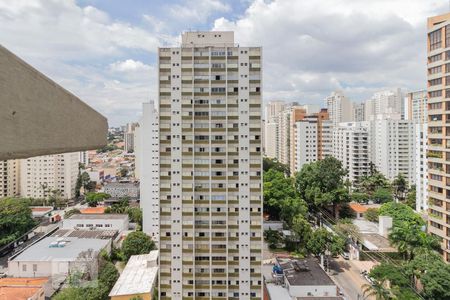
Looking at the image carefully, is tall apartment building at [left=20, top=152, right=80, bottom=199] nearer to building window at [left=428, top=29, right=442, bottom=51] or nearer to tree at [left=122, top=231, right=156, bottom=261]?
tree at [left=122, top=231, right=156, bottom=261]

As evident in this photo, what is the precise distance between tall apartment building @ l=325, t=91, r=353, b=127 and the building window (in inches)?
2420

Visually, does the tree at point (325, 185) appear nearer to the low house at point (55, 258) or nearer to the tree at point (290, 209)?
the tree at point (290, 209)

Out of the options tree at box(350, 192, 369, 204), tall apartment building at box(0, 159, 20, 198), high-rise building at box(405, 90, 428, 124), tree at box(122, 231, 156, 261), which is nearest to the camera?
tree at box(122, 231, 156, 261)

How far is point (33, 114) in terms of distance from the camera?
2.90ft

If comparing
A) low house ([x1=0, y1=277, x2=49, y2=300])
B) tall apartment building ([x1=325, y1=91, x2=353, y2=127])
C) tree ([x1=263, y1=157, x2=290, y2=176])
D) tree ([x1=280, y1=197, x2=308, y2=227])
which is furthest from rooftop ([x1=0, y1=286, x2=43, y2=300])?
tall apartment building ([x1=325, y1=91, x2=353, y2=127])

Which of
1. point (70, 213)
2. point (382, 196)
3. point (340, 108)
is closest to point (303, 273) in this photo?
point (382, 196)

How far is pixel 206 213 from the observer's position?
52.6ft

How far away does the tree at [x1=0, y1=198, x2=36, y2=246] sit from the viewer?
92.6ft

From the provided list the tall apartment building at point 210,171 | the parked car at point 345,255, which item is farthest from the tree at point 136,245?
the parked car at point 345,255

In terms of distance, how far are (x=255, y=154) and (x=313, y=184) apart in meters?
21.7

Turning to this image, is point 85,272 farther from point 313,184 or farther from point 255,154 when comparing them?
point 313,184

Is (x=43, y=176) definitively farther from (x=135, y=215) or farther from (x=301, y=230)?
(x=301, y=230)

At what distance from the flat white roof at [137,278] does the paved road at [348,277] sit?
1173 cm

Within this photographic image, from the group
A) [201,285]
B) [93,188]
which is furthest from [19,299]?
[93,188]
